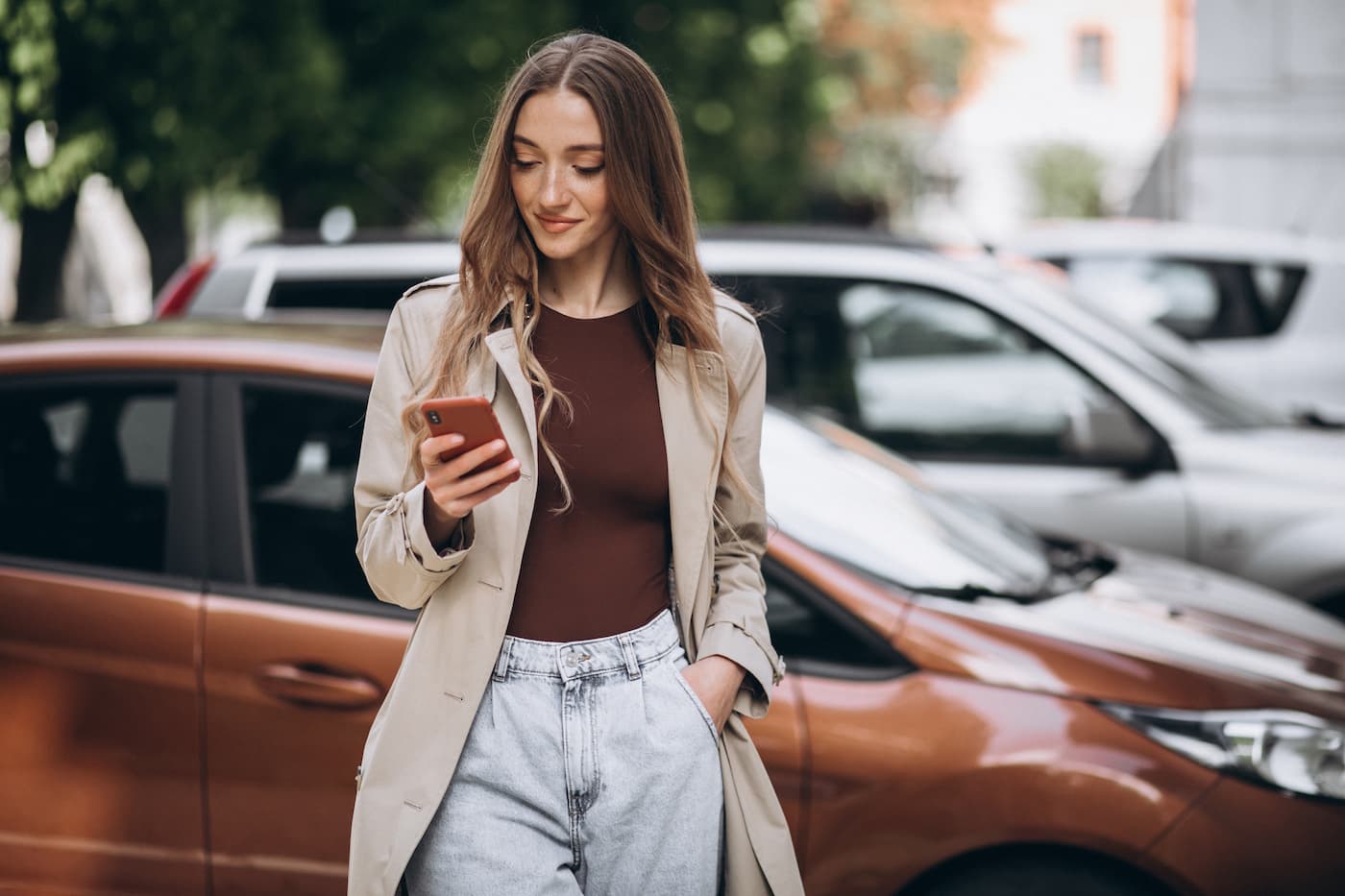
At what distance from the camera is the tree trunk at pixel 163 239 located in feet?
38.6

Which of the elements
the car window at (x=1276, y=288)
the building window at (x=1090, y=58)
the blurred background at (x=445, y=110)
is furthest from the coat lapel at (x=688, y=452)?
the building window at (x=1090, y=58)

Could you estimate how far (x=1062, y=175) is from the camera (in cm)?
4222

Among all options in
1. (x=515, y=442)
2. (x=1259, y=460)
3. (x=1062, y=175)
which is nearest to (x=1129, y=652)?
(x=515, y=442)

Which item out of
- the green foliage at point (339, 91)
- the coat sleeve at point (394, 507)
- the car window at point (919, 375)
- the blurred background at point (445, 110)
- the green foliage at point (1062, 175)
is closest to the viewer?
the coat sleeve at point (394, 507)

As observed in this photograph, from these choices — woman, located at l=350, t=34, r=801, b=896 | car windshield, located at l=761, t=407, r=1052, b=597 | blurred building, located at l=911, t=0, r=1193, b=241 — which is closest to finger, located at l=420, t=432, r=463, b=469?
woman, located at l=350, t=34, r=801, b=896

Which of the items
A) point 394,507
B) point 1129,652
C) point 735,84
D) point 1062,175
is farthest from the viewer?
point 1062,175

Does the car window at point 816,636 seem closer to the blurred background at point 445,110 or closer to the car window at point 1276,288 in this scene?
the blurred background at point 445,110

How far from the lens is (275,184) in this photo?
42.1 feet

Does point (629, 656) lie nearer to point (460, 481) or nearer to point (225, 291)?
point (460, 481)

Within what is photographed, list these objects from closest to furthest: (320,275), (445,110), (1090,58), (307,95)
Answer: (320,275) < (307,95) < (445,110) < (1090,58)

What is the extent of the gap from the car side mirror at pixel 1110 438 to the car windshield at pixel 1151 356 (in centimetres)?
18

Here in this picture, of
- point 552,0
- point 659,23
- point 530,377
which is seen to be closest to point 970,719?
point 530,377

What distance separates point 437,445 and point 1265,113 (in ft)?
59.8

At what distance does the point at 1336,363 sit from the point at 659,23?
32.3 ft
